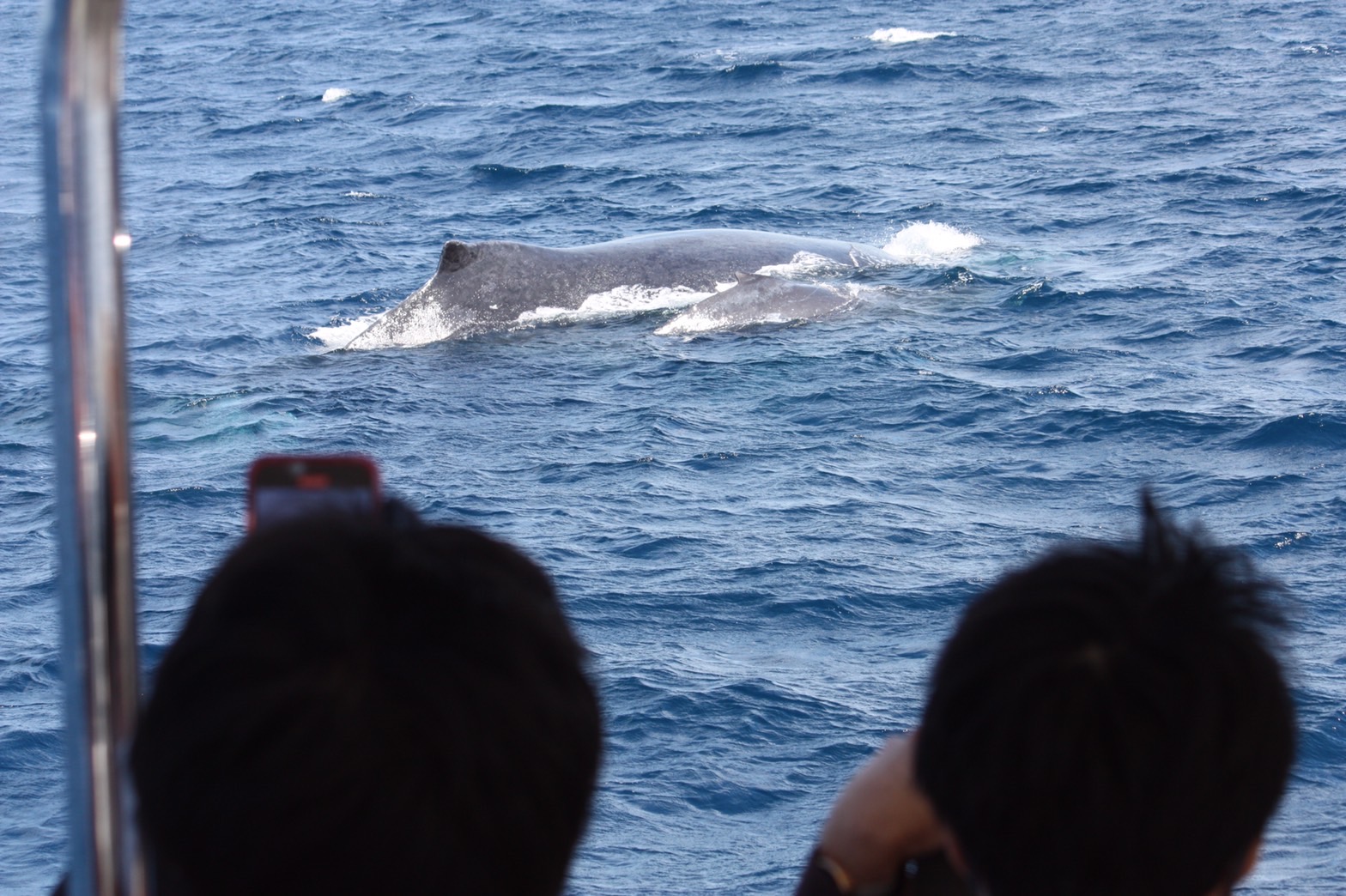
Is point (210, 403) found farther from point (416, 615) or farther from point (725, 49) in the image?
point (725, 49)

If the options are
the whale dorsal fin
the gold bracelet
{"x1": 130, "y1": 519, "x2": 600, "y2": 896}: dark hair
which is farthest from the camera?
the whale dorsal fin

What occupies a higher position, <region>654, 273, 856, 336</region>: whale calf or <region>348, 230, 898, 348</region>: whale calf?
<region>348, 230, 898, 348</region>: whale calf

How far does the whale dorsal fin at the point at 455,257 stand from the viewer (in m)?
14.2

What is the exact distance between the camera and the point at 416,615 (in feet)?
5.04

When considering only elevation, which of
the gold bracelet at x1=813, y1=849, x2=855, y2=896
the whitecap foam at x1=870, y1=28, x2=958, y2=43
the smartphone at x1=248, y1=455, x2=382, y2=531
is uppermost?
the smartphone at x1=248, y1=455, x2=382, y2=531

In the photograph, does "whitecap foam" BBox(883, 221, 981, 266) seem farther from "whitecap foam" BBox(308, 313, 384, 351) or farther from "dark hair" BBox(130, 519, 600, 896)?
"dark hair" BBox(130, 519, 600, 896)

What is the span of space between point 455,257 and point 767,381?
3485mm

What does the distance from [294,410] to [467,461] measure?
2.03 meters

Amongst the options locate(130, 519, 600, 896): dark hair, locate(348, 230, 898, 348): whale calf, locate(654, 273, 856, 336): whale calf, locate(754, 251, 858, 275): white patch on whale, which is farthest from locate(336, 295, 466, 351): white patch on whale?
locate(130, 519, 600, 896): dark hair

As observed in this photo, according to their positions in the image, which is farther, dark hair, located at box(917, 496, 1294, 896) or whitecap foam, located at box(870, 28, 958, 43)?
whitecap foam, located at box(870, 28, 958, 43)

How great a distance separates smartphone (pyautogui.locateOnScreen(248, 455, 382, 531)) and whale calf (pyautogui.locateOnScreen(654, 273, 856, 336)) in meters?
12.3

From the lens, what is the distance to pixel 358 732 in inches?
57.3

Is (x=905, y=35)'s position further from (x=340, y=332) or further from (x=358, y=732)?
(x=358, y=732)

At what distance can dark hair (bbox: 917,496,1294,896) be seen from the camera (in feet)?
5.21
